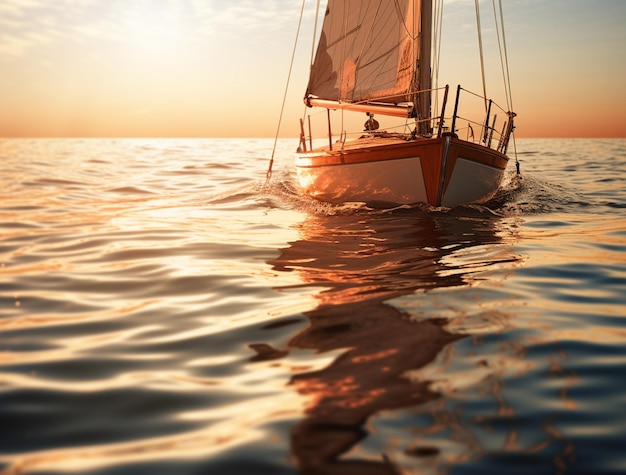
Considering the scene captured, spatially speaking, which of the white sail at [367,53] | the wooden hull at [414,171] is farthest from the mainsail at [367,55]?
the wooden hull at [414,171]

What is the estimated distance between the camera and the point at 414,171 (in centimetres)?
1148

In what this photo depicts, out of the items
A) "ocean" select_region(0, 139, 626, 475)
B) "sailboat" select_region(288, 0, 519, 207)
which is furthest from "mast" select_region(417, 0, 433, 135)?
"ocean" select_region(0, 139, 626, 475)

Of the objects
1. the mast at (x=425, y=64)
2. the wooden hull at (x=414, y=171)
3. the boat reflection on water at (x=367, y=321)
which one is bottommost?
the boat reflection on water at (x=367, y=321)

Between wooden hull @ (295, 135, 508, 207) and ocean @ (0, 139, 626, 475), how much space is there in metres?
2.11

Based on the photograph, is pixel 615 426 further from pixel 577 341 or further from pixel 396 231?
pixel 396 231

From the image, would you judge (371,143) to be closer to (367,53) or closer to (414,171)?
(414,171)

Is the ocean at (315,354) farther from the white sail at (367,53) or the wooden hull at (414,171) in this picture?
the white sail at (367,53)

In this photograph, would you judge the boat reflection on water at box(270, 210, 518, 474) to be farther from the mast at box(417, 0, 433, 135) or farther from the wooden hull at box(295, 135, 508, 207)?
the mast at box(417, 0, 433, 135)

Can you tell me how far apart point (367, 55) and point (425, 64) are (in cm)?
210

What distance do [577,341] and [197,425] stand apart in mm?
2948

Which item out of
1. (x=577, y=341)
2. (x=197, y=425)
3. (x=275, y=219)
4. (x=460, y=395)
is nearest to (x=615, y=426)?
(x=460, y=395)

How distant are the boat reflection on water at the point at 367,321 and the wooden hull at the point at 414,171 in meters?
1.26

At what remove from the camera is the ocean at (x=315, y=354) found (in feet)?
8.95

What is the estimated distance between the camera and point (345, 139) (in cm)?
1380
